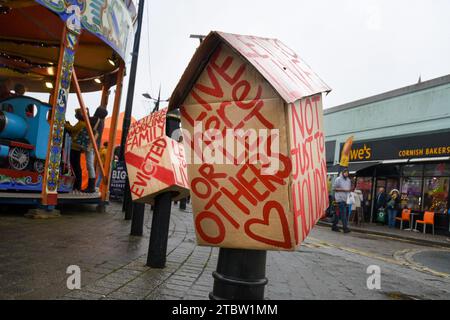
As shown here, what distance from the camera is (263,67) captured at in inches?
54.9

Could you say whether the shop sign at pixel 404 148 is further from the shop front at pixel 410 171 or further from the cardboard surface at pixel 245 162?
the cardboard surface at pixel 245 162

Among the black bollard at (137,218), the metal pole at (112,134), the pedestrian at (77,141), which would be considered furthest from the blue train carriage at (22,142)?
the black bollard at (137,218)

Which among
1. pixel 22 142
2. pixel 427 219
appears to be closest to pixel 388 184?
pixel 427 219

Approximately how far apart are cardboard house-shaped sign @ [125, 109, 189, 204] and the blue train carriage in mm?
4305

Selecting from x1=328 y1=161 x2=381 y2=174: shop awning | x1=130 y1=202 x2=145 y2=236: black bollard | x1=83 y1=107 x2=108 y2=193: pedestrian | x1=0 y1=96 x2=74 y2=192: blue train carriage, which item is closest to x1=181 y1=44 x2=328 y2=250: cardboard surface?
x1=130 y1=202 x2=145 y2=236: black bollard

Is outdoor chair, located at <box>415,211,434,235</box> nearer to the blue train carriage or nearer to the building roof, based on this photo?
the building roof

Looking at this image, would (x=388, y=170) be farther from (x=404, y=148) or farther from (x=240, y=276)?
(x=240, y=276)

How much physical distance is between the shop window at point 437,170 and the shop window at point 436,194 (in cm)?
17

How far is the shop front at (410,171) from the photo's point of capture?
612 inches

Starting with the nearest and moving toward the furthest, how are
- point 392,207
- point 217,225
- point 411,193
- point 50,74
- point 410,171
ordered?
point 217,225, point 50,74, point 392,207, point 411,193, point 410,171

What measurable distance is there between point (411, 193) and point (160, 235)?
1570 cm

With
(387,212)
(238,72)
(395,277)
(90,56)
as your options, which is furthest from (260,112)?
(387,212)

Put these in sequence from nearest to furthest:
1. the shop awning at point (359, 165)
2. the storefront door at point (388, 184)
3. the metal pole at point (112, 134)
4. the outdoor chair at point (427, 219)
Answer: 1. the metal pole at point (112, 134)
2. the outdoor chair at point (427, 219)
3. the storefront door at point (388, 184)
4. the shop awning at point (359, 165)
